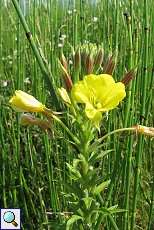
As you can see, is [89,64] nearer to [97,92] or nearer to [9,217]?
[97,92]

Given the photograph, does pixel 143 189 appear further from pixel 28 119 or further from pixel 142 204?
pixel 28 119

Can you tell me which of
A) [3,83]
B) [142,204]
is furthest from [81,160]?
[3,83]

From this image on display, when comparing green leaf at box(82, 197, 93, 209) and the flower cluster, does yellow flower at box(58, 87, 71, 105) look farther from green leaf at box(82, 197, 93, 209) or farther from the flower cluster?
green leaf at box(82, 197, 93, 209)

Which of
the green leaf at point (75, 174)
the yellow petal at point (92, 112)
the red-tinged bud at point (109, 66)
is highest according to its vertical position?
the red-tinged bud at point (109, 66)

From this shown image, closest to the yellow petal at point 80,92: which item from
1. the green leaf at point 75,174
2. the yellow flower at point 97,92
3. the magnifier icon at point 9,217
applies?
the yellow flower at point 97,92

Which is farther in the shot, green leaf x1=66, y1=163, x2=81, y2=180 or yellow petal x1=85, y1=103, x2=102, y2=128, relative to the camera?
green leaf x1=66, y1=163, x2=81, y2=180

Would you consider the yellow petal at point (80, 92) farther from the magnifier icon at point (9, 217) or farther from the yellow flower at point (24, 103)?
the magnifier icon at point (9, 217)

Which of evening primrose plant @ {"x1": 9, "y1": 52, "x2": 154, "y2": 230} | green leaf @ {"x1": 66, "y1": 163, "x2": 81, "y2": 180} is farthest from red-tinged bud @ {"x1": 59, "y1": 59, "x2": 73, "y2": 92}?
green leaf @ {"x1": 66, "y1": 163, "x2": 81, "y2": 180}
